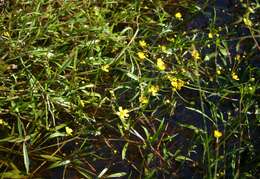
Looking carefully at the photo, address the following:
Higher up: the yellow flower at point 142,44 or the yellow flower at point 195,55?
the yellow flower at point 142,44

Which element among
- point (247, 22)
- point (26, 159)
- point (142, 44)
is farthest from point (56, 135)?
point (247, 22)

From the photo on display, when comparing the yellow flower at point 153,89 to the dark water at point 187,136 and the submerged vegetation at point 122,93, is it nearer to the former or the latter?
the submerged vegetation at point 122,93

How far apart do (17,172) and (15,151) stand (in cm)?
11

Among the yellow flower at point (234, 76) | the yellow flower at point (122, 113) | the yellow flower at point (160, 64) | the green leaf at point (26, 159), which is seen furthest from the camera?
the yellow flower at point (234, 76)

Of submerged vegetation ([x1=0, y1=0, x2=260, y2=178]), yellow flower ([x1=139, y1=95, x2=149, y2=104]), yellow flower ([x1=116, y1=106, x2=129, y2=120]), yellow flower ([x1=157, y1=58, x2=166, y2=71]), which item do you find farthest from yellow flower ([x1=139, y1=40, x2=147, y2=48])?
yellow flower ([x1=116, y1=106, x2=129, y2=120])

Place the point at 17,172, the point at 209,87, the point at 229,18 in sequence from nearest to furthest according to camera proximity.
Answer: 1. the point at 17,172
2. the point at 209,87
3. the point at 229,18

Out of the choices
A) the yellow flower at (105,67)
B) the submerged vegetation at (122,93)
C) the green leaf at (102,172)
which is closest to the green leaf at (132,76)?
the submerged vegetation at (122,93)

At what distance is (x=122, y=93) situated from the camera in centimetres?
278

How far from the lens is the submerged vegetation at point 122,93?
255 cm

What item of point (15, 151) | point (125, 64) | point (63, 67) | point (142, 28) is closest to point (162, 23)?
point (142, 28)

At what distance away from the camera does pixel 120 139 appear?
2650 millimetres

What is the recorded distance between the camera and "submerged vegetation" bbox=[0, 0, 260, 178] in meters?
2.55

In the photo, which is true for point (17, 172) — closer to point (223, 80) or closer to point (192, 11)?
point (223, 80)

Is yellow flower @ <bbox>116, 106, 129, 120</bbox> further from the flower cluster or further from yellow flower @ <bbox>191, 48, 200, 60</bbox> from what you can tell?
yellow flower @ <bbox>191, 48, 200, 60</bbox>
